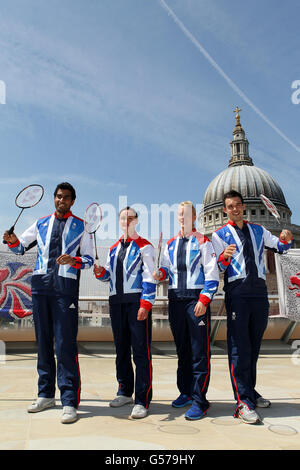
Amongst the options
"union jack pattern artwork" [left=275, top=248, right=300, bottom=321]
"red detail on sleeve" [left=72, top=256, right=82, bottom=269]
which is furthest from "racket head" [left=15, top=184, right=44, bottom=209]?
"union jack pattern artwork" [left=275, top=248, right=300, bottom=321]

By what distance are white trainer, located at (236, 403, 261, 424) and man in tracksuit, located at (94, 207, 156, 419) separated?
32.3 inches

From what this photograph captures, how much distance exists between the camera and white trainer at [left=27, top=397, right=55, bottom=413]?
3.41 m

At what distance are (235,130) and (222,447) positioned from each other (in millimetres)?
92826

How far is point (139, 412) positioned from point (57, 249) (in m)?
1.67

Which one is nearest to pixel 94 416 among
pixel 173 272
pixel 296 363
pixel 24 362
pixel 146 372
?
pixel 146 372

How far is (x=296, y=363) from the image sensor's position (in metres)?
7.07

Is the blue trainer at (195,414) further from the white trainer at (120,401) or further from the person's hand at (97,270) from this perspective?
the person's hand at (97,270)

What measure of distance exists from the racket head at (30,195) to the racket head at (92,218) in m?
0.66

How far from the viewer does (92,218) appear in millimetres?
3771

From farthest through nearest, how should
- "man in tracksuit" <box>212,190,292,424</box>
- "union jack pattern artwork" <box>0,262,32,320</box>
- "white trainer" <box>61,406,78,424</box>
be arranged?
1. "union jack pattern artwork" <box>0,262,32,320</box>
2. "man in tracksuit" <box>212,190,292,424</box>
3. "white trainer" <box>61,406,78,424</box>

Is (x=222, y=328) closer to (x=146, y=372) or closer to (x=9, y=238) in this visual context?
(x=146, y=372)

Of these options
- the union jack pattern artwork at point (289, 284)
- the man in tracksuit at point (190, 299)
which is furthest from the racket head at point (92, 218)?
the union jack pattern artwork at point (289, 284)

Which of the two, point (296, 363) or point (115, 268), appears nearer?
point (115, 268)

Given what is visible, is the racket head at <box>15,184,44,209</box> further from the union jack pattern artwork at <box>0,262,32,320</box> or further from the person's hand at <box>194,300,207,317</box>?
the union jack pattern artwork at <box>0,262,32,320</box>
